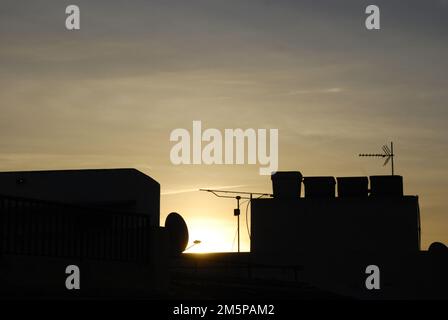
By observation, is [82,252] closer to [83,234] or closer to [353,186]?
[83,234]

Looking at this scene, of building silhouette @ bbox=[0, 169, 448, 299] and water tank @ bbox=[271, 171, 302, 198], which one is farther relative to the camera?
water tank @ bbox=[271, 171, 302, 198]

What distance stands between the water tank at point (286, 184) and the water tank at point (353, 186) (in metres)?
2.74

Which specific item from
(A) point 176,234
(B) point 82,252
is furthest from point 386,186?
(B) point 82,252

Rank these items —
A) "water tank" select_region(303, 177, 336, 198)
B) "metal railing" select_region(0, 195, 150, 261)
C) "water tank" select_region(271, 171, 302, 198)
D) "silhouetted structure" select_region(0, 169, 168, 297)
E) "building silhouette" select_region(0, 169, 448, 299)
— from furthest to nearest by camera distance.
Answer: "water tank" select_region(271, 171, 302, 198), "water tank" select_region(303, 177, 336, 198), "building silhouette" select_region(0, 169, 448, 299), "metal railing" select_region(0, 195, 150, 261), "silhouetted structure" select_region(0, 169, 168, 297)

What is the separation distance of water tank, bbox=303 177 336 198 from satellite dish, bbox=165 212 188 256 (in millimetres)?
27778

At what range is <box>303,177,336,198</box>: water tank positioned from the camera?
52312 millimetres

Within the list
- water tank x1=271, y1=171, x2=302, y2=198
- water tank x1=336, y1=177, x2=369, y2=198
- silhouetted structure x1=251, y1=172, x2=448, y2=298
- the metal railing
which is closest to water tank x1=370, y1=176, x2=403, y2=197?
silhouetted structure x1=251, y1=172, x2=448, y2=298

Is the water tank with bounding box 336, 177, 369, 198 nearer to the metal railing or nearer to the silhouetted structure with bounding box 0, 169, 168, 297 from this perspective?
the silhouetted structure with bounding box 0, 169, 168, 297

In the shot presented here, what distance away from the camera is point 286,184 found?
53.1 meters

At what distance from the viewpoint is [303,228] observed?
169 feet

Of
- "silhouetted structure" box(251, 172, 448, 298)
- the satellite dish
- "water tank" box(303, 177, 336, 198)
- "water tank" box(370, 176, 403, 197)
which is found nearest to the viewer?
the satellite dish

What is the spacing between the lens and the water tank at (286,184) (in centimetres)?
5284

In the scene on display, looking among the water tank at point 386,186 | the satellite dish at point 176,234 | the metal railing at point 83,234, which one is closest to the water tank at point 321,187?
the water tank at point 386,186
